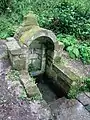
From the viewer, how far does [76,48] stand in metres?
8.09

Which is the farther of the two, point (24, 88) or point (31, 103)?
point (24, 88)

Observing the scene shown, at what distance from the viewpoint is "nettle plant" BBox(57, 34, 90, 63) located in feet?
26.0

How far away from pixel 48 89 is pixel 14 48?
1894 millimetres

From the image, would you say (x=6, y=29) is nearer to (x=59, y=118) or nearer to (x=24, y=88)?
(x=24, y=88)

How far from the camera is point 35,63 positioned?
7336mm

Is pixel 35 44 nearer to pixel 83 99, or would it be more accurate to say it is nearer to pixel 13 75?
pixel 13 75

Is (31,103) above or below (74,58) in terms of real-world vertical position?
above

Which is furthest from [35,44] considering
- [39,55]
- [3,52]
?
[3,52]

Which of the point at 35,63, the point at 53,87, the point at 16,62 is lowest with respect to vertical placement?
the point at 53,87

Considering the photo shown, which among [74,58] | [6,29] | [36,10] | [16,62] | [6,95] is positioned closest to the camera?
[6,95]

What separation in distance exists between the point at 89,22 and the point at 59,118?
5.16m

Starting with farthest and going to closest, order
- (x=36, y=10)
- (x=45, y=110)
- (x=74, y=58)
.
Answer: (x=36, y=10) < (x=74, y=58) < (x=45, y=110)

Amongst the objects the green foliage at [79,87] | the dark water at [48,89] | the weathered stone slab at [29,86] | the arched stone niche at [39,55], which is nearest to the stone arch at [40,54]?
the arched stone niche at [39,55]

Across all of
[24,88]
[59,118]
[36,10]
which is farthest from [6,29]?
[59,118]
